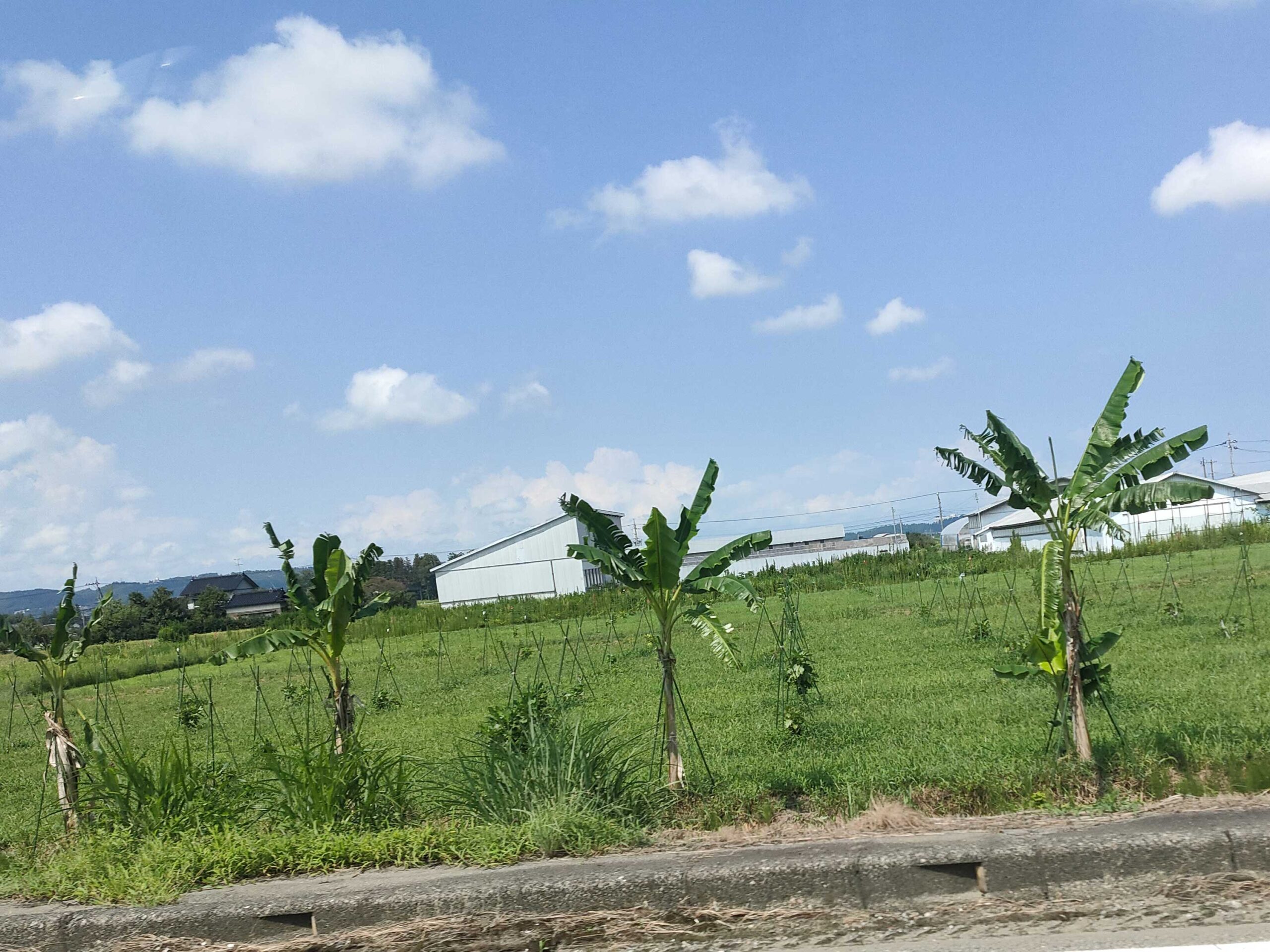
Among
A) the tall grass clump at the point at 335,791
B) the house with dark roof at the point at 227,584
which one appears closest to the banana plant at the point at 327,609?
the tall grass clump at the point at 335,791

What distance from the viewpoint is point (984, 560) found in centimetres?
3519

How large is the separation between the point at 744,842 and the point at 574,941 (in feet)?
3.99

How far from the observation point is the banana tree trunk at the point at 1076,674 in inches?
281

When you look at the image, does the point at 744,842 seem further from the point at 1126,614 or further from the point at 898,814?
the point at 1126,614

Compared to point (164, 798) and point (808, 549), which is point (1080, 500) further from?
point (808, 549)

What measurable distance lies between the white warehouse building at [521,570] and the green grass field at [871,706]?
Answer: 1150 inches

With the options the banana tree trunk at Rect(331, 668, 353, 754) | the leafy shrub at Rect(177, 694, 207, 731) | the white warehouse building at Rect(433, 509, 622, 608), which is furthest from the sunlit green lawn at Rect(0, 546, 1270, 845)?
the white warehouse building at Rect(433, 509, 622, 608)

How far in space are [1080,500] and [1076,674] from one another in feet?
4.54

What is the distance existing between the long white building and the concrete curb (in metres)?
32.2

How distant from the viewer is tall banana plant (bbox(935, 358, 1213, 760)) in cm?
721

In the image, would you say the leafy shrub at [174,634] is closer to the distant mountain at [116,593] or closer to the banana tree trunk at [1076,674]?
the distant mountain at [116,593]

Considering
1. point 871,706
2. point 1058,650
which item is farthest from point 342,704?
point 871,706

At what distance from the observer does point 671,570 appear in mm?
7551

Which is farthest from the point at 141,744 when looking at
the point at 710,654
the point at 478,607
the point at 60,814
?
the point at 478,607
